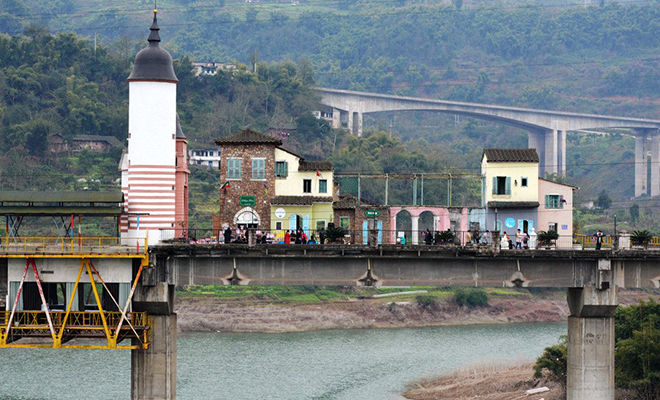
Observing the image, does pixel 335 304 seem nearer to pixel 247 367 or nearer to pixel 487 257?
pixel 247 367

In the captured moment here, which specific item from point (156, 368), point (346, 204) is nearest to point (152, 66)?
point (156, 368)

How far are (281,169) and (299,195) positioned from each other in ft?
7.64

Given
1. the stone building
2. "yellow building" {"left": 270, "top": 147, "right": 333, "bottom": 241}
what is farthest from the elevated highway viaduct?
"yellow building" {"left": 270, "top": 147, "right": 333, "bottom": 241}

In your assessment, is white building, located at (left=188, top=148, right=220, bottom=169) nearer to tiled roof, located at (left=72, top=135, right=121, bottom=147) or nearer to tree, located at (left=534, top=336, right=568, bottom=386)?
tiled roof, located at (left=72, top=135, right=121, bottom=147)

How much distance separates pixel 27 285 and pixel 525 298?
327 feet

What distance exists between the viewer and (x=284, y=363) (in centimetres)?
10431

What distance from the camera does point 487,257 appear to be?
68.0 m

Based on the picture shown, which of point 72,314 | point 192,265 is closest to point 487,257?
point 192,265

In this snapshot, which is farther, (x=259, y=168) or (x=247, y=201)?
(x=259, y=168)

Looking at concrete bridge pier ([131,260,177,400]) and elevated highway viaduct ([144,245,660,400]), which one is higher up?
elevated highway viaduct ([144,245,660,400])

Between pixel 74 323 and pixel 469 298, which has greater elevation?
pixel 74 323

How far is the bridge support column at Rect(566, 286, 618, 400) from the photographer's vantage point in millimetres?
67562

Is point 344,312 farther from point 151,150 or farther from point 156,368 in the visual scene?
point 156,368

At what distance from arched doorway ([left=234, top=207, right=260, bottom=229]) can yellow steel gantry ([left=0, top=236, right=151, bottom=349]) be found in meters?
15.8
